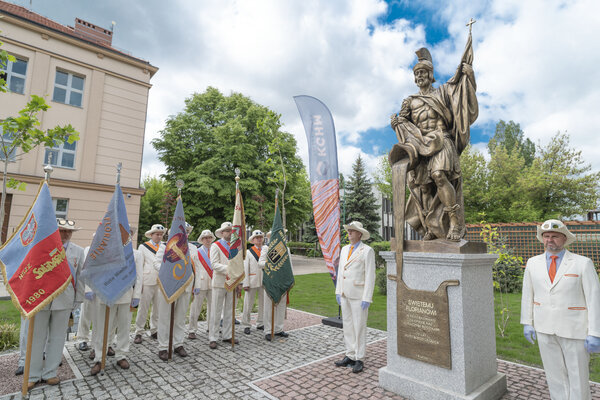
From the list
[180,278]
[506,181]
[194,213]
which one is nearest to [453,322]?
[180,278]

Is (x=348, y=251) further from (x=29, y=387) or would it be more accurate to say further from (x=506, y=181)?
(x=506, y=181)

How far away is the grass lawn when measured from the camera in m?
5.65

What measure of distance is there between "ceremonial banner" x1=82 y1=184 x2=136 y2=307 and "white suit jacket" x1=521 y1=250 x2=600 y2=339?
576 centimetres

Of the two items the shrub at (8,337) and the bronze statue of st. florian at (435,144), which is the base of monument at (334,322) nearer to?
the bronze statue of st. florian at (435,144)

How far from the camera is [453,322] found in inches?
149

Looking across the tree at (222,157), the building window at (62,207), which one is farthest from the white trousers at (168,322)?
the building window at (62,207)

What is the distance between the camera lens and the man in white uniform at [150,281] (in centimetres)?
644

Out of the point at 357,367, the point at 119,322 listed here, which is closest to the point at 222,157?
the point at 119,322

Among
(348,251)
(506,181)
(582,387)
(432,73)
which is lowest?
(582,387)

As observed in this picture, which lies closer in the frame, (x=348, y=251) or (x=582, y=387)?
(x=582, y=387)

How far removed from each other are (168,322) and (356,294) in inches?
136

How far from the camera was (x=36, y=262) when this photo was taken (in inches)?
166

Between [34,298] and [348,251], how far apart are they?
14.9 feet

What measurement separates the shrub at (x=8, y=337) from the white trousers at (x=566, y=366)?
28.1 ft
